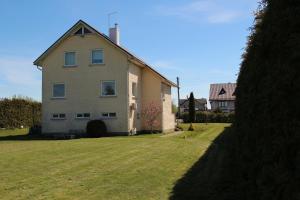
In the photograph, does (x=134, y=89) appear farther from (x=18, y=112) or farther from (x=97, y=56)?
(x=18, y=112)

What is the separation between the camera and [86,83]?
118 feet

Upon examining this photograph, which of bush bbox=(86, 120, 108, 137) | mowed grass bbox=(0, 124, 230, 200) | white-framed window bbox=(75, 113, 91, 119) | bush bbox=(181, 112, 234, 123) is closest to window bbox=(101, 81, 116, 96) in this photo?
white-framed window bbox=(75, 113, 91, 119)

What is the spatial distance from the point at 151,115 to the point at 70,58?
7.95m

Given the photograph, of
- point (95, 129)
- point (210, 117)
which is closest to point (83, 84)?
point (95, 129)

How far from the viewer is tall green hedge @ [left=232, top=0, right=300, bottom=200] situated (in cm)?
532

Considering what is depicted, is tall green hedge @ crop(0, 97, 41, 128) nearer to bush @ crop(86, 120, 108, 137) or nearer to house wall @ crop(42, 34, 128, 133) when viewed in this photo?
house wall @ crop(42, 34, 128, 133)

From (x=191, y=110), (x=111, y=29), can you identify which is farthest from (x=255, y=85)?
(x=191, y=110)

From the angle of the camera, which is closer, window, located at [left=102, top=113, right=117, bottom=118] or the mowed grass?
the mowed grass

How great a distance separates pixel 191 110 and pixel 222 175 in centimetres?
5245

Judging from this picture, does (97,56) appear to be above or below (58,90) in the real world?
above

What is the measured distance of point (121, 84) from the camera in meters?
35.2

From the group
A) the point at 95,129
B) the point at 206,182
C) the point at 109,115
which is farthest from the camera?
the point at 109,115

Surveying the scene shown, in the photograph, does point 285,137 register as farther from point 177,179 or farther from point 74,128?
point 74,128

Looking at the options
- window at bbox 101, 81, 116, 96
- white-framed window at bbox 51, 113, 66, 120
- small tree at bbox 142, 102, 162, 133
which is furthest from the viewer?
small tree at bbox 142, 102, 162, 133
